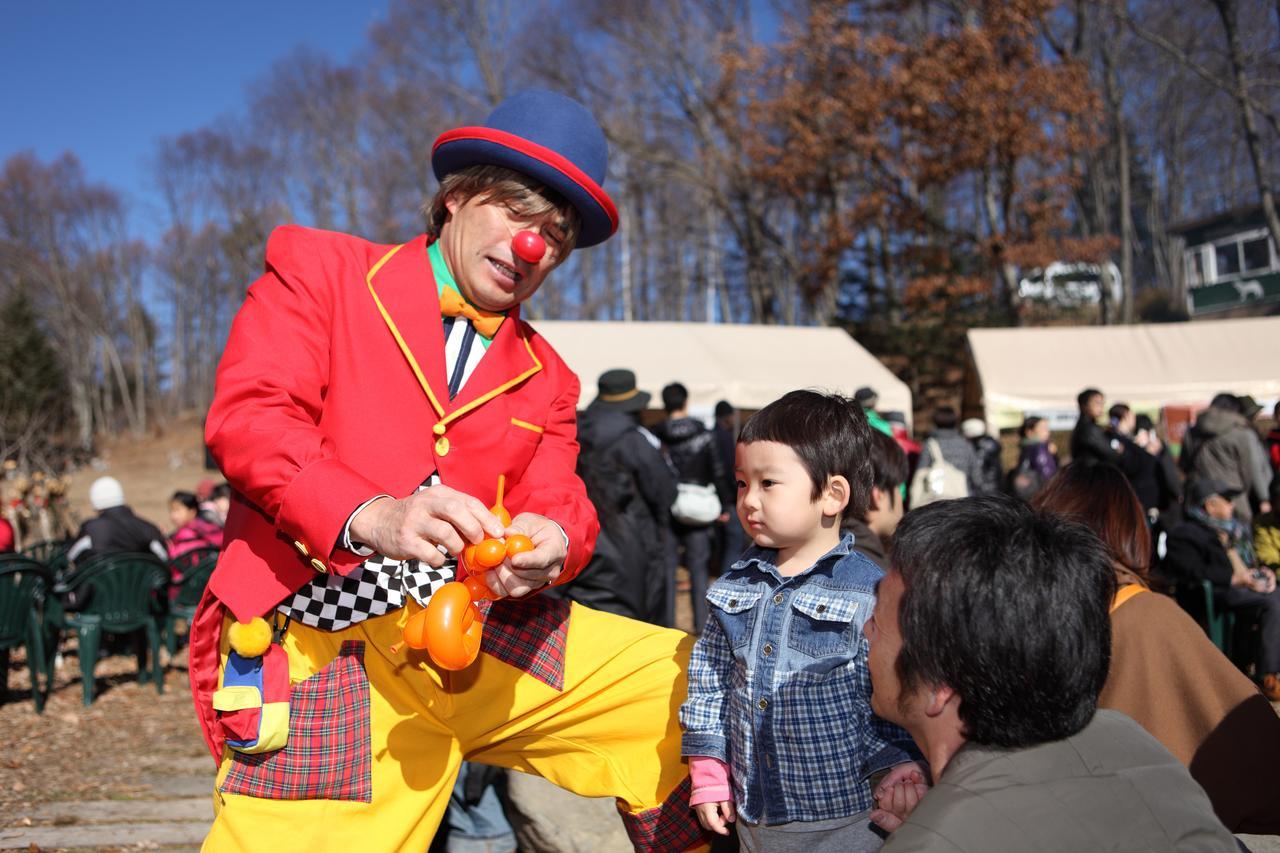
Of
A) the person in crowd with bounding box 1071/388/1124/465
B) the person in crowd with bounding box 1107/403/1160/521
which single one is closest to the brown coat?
the person in crowd with bounding box 1071/388/1124/465

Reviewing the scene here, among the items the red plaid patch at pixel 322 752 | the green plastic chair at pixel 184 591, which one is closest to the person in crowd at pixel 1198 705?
the red plaid patch at pixel 322 752

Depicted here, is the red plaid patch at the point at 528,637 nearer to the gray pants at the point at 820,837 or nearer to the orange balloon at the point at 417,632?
the orange balloon at the point at 417,632

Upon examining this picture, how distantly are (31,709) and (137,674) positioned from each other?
1124mm

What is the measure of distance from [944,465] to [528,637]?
6140mm

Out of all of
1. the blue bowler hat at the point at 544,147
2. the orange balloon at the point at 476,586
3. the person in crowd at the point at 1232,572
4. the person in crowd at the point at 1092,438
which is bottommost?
the person in crowd at the point at 1232,572

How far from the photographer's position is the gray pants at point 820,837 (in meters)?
2.10

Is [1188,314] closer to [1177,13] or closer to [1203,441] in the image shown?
[1177,13]

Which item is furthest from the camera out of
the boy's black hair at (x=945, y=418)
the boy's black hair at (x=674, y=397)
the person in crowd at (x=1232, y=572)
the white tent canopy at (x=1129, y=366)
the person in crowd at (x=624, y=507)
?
the white tent canopy at (x=1129, y=366)

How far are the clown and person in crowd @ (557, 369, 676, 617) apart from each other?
5.80 ft

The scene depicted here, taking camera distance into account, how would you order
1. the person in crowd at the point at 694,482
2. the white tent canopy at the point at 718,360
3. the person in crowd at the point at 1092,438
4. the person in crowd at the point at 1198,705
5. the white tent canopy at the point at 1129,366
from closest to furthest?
1. the person in crowd at the point at 1198,705
2. the person in crowd at the point at 694,482
3. the person in crowd at the point at 1092,438
4. the white tent canopy at the point at 718,360
5. the white tent canopy at the point at 1129,366

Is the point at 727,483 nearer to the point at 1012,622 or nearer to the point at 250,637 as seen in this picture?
the point at 250,637

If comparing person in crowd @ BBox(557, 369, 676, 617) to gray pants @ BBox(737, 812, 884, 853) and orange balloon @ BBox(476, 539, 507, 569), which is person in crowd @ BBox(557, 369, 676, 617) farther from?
orange balloon @ BBox(476, 539, 507, 569)

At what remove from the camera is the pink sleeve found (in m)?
2.16

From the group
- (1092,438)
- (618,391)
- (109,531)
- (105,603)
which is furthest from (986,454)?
(109,531)
